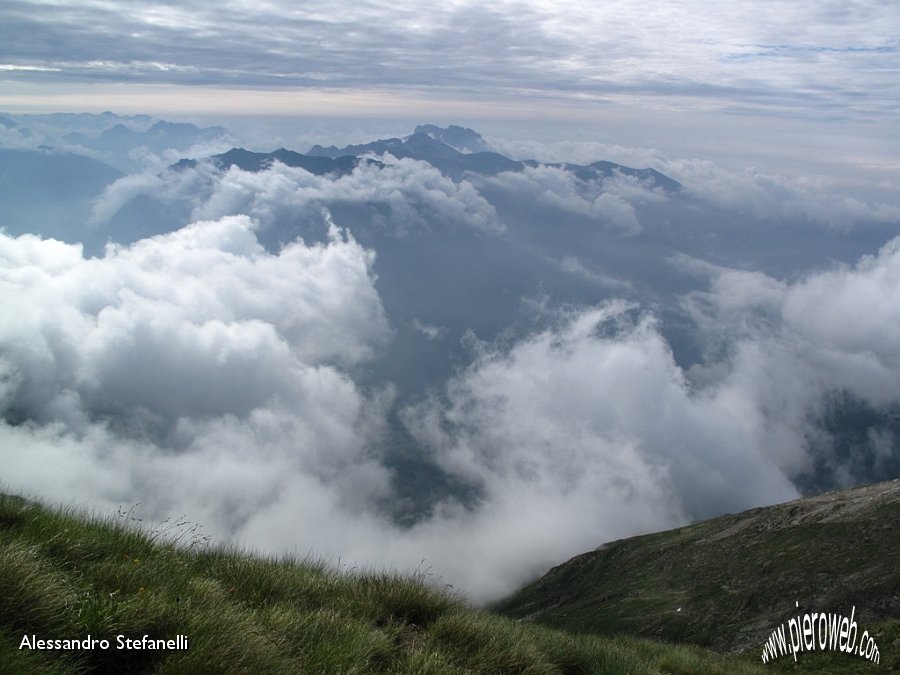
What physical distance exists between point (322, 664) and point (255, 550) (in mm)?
Answer: 4037

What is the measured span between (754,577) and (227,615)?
6918cm

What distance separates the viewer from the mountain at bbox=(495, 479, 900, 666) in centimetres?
4603

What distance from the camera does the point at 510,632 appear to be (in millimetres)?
7344

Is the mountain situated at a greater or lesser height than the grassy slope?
lesser

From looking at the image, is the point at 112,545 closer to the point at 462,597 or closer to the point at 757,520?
the point at 462,597

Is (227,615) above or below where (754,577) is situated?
above

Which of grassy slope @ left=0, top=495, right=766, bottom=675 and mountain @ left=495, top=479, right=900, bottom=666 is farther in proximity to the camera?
mountain @ left=495, top=479, right=900, bottom=666

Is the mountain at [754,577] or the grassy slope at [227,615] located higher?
the grassy slope at [227,615]

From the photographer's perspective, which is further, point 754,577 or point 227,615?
point 754,577

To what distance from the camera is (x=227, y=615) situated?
17.1 feet

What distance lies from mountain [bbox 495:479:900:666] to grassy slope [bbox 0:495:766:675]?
95.5 ft

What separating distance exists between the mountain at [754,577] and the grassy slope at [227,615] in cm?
2912

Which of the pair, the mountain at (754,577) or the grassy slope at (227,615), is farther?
the mountain at (754,577)

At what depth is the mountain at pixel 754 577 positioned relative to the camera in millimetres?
46031
